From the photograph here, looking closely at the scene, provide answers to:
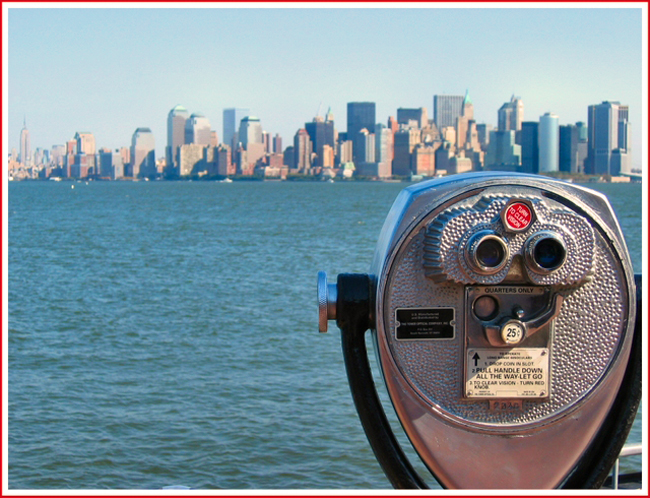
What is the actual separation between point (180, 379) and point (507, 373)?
32.2 feet

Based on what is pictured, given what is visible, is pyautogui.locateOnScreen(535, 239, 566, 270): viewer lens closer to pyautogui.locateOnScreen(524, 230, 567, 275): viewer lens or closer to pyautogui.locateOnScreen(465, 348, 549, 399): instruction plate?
pyautogui.locateOnScreen(524, 230, 567, 275): viewer lens

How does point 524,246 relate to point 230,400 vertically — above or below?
above

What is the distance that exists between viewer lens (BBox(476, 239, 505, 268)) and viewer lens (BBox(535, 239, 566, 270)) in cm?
8

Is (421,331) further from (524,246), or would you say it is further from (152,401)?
(152,401)

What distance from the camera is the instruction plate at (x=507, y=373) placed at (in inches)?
78.4

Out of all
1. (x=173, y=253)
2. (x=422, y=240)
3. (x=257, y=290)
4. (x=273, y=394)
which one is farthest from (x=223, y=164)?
(x=422, y=240)

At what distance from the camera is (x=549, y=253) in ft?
6.40

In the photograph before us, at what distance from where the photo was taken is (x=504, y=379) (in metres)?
2.00

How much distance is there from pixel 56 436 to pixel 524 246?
8152 millimetres

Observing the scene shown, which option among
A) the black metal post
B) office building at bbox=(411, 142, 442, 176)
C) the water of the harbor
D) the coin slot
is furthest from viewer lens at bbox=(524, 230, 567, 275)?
office building at bbox=(411, 142, 442, 176)

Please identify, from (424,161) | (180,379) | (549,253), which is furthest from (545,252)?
(424,161)

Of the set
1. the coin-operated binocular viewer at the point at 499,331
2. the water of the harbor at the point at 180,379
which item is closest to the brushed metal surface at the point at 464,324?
Result: the coin-operated binocular viewer at the point at 499,331

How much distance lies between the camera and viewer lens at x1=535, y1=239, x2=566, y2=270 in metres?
1.93

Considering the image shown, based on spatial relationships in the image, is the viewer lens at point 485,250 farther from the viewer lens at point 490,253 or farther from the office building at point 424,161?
the office building at point 424,161
